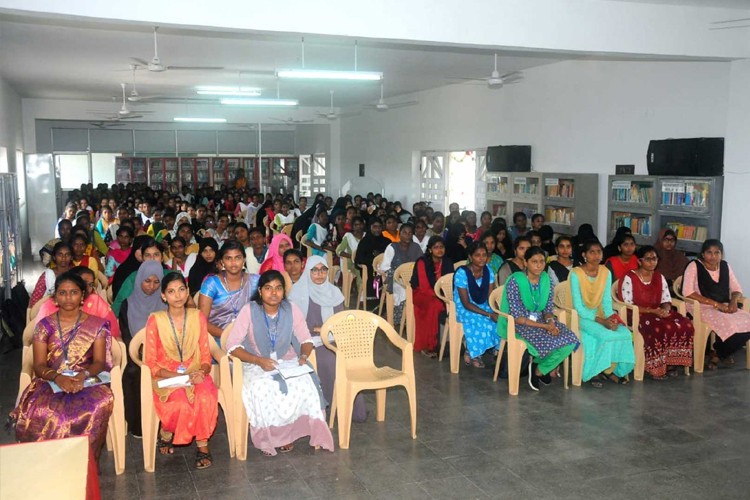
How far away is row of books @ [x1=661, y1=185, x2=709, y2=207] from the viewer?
8.30 m

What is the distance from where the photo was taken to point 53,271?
630 cm

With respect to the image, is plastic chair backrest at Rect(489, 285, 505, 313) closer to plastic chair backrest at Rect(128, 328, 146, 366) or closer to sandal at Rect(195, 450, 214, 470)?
sandal at Rect(195, 450, 214, 470)

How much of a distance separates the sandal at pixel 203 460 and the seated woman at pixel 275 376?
30cm

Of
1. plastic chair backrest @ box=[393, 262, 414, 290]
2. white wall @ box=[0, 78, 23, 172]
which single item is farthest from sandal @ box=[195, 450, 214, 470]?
white wall @ box=[0, 78, 23, 172]

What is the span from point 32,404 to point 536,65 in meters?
9.12

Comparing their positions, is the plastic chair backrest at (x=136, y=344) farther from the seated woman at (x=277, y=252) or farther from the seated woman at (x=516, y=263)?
the seated woman at (x=516, y=263)

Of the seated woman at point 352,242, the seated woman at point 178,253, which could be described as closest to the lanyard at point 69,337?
the seated woman at point 178,253

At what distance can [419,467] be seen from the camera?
4695 mm

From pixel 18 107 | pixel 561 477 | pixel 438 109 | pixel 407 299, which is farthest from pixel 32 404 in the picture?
pixel 18 107

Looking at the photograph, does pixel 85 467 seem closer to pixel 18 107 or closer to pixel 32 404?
pixel 32 404

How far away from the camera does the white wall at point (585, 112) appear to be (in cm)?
872

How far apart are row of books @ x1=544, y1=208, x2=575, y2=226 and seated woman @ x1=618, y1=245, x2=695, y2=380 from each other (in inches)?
145

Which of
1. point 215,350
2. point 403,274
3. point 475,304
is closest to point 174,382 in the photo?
point 215,350

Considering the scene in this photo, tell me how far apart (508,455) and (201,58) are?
26.0 feet
